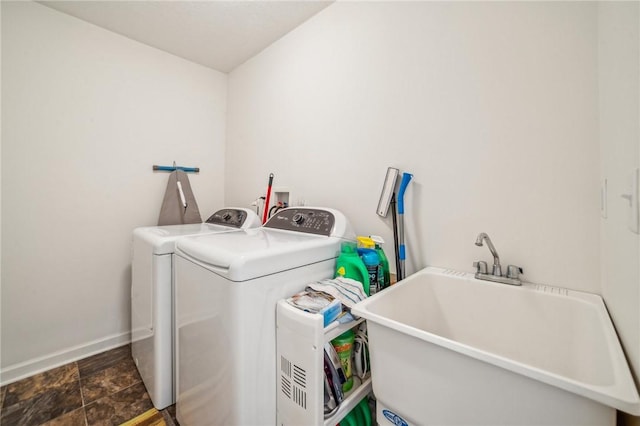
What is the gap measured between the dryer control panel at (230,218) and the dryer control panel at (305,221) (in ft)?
1.06

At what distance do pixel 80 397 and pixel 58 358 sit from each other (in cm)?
55

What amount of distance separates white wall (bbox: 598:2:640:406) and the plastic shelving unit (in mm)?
751

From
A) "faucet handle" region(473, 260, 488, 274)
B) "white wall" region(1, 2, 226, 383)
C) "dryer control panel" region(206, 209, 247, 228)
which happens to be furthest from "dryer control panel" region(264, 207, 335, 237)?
"white wall" region(1, 2, 226, 383)

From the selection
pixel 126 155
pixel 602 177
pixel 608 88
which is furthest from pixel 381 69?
pixel 126 155

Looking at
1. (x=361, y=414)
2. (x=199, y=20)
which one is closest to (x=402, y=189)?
(x=361, y=414)

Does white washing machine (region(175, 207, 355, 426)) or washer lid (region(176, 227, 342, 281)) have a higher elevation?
washer lid (region(176, 227, 342, 281))

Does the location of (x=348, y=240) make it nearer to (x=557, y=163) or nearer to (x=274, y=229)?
(x=274, y=229)

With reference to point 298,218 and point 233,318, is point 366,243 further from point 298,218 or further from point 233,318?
point 233,318

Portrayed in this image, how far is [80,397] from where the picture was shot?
1497 mm

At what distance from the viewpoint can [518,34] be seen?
3.37ft

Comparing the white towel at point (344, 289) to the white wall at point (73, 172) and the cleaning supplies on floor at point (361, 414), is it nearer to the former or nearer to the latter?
the cleaning supplies on floor at point (361, 414)

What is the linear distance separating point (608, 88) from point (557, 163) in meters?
0.28

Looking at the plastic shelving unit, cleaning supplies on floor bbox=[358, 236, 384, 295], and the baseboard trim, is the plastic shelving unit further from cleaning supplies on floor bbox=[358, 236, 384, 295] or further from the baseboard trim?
the baseboard trim

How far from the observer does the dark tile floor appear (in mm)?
1352
